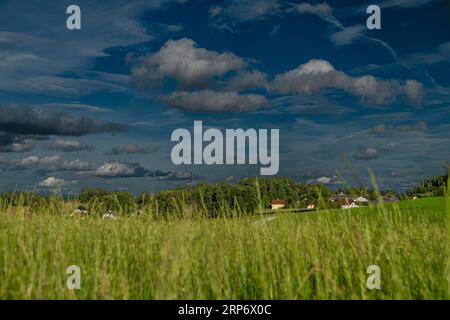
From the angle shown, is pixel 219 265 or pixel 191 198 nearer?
pixel 219 265

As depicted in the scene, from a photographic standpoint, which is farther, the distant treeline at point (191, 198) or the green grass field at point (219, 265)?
the distant treeline at point (191, 198)

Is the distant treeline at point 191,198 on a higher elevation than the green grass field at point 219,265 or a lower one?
higher

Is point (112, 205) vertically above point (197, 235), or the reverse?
point (112, 205)

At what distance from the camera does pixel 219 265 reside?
5625 mm

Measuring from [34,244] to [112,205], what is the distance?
3.36m

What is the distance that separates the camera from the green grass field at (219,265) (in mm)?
4762

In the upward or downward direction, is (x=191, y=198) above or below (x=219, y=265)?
above

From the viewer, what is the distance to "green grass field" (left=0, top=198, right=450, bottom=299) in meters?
4.76

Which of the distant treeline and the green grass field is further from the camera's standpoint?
the distant treeline
